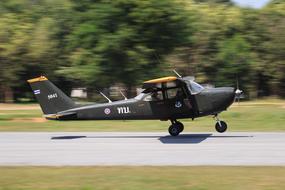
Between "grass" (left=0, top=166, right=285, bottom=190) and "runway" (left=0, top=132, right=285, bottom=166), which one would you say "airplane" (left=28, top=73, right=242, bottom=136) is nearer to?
"runway" (left=0, top=132, right=285, bottom=166)

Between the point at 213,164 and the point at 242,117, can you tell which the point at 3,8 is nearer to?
the point at 242,117

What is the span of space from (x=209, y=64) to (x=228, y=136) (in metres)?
32.1

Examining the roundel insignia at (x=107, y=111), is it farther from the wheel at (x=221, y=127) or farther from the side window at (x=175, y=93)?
the wheel at (x=221, y=127)

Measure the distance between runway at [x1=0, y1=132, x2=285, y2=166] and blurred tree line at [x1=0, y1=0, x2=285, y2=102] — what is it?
68.2 feet

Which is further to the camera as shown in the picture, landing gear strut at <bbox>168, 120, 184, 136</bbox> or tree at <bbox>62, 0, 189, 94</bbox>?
tree at <bbox>62, 0, 189, 94</bbox>

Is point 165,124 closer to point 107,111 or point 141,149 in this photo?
point 107,111

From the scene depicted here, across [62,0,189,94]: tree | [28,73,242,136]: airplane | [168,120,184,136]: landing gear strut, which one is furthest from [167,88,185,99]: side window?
[62,0,189,94]: tree

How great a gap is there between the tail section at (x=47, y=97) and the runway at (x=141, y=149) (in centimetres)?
108

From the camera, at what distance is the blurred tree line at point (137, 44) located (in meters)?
41.5

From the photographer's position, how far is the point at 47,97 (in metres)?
21.0

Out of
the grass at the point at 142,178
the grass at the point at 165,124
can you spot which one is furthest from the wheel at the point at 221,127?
the grass at the point at 142,178

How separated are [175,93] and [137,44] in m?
22.1

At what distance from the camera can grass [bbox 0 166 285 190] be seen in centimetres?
985

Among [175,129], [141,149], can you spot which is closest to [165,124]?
[175,129]
